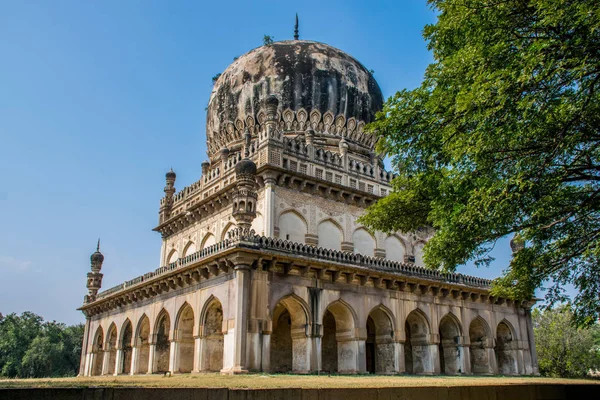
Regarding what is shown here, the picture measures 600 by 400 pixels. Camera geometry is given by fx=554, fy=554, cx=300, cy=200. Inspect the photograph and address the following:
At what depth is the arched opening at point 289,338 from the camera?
1898 cm

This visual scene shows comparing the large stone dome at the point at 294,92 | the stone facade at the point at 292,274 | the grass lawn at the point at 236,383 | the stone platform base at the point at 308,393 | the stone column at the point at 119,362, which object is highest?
the large stone dome at the point at 294,92

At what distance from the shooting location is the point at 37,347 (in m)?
44.5

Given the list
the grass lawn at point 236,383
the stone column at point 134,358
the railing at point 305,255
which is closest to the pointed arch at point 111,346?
the railing at point 305,255

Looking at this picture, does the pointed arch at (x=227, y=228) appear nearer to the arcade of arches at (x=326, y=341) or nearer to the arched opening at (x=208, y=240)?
the arched opening at (x=208, y=240)

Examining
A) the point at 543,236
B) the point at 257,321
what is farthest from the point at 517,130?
the point at 257,321

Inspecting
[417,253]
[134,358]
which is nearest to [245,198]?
[134,358]

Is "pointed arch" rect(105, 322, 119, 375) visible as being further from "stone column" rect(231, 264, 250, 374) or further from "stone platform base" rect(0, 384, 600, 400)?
"stone platform base" rect(0, 384, 600, 400)

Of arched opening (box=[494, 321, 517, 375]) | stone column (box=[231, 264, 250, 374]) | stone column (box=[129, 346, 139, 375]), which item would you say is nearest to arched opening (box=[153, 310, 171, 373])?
stone column (box=[129, 346, 139, 375])

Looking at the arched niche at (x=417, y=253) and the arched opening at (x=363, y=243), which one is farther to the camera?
the arched niche at (x=417, y=253)

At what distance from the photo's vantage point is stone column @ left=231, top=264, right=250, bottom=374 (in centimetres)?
1686

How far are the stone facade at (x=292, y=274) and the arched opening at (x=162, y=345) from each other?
7 centimetres

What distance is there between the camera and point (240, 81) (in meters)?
28.3

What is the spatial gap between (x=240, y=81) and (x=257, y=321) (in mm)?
14636

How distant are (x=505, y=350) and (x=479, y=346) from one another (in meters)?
2.33
